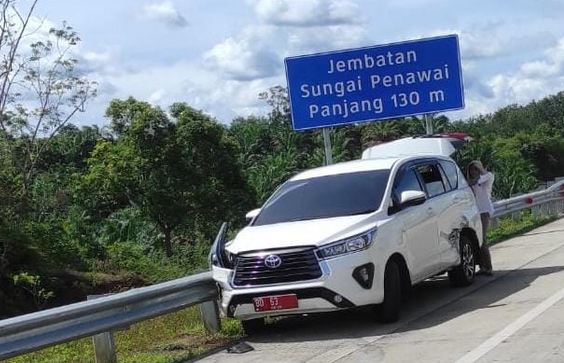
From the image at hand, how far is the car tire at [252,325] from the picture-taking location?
9.07 m

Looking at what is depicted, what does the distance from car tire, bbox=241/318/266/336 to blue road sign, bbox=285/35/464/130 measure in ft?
24.1

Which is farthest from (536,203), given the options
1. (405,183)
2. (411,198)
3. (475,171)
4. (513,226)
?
(411,198)

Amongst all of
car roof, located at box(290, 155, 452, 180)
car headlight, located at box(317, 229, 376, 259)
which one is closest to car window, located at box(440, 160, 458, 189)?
car roof, located at box(290, 155, 452, 180)

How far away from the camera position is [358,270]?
8.37m

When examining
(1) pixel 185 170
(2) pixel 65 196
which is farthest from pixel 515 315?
(2) pixel 65 196

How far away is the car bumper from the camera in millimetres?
8242

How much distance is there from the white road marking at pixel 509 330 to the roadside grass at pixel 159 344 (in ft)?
9.12

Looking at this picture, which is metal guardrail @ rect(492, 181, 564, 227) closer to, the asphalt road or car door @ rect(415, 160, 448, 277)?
car door @ rect(415, 160, 448, 277)

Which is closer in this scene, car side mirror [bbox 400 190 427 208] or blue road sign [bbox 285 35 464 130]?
car side mirror [bbox 400 190 427 208]

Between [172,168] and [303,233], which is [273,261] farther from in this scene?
[172,168]

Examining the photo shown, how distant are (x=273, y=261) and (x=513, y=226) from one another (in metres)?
13.3

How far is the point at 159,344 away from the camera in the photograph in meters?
8.95

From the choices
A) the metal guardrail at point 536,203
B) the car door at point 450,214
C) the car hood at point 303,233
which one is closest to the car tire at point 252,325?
the car hood at point 303,233

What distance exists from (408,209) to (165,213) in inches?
722
